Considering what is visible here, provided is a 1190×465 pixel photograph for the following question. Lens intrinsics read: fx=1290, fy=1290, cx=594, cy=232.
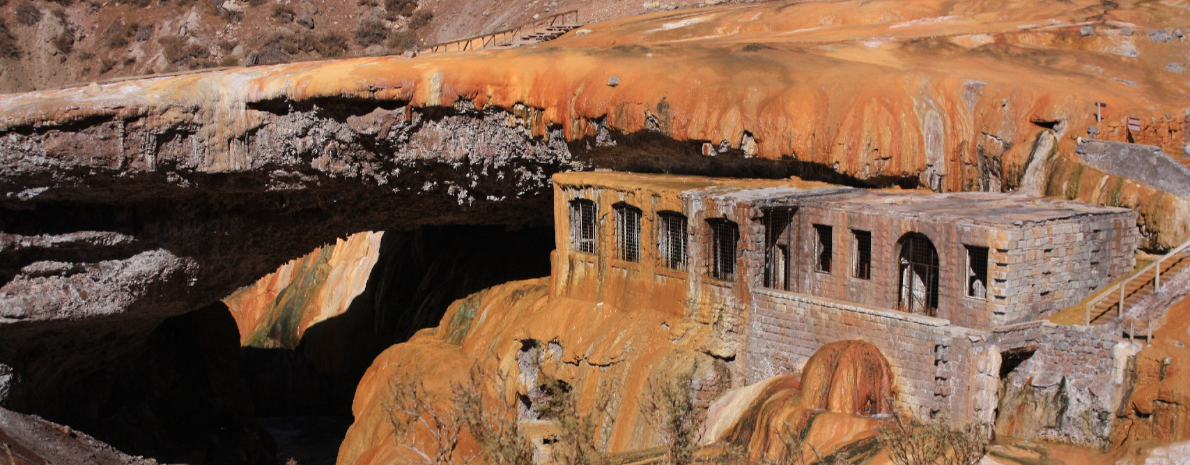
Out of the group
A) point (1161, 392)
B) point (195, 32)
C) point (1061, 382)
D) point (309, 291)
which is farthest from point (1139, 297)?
point (195, 32)

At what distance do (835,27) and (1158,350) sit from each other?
19410mm

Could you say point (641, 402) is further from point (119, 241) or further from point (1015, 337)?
point (119, 241)

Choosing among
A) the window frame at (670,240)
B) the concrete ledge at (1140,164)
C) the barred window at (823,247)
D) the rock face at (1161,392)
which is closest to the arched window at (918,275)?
the barred window at (823,247)

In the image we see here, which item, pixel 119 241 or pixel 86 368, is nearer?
pixel 119 241

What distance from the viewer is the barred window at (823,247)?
2764 centimetres

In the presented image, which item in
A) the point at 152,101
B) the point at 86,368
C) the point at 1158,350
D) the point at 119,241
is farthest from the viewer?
the point at 86,368

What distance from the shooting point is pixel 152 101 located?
30.9m

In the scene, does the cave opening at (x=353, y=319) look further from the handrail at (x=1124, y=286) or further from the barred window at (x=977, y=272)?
the handrail at (x=1124, y=286)

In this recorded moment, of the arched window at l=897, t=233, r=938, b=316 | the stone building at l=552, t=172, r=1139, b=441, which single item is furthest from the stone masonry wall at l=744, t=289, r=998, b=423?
the arched window at l=897, t=233, r=938, b=316

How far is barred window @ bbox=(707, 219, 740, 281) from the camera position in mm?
28922

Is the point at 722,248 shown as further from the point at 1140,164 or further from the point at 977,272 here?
the point at 1140,164

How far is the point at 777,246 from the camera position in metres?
28.7

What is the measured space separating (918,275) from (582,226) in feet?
33.0

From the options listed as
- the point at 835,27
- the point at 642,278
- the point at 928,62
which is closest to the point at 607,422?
the point at 642,278
